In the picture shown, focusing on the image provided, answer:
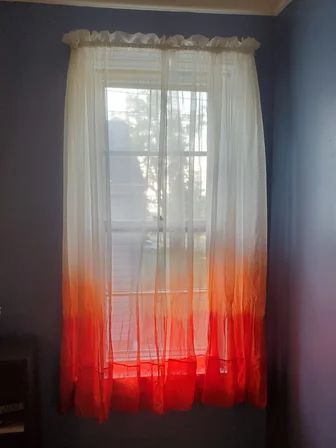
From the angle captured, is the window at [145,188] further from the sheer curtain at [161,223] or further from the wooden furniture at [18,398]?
the wooden furniture at [18,398]

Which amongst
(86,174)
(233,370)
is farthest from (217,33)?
(233,370)

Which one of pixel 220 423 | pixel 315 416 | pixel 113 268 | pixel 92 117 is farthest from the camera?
pixel 220 423

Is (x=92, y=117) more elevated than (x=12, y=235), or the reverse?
(x=92, y=117)

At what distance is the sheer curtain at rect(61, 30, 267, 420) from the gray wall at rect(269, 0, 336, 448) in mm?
103

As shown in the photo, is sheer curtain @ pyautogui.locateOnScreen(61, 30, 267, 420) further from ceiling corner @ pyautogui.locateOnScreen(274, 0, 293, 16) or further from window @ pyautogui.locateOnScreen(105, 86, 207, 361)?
A: ceiling corner @ pyautogui.locateOnScreen(274, 0, 293, 16)

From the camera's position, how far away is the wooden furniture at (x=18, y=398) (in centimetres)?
180

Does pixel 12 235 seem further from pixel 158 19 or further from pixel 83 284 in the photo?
pixel 158 19

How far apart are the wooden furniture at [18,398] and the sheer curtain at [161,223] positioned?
0.63ft

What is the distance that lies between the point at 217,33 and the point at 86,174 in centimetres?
88

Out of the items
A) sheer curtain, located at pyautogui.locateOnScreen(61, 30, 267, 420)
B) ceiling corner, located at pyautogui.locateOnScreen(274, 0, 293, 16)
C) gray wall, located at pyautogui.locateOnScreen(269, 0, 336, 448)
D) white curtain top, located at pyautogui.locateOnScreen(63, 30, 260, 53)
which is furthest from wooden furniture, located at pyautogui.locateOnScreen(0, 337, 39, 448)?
ceiling corner, located at pyautogui.locateOnScreen(274, 0, 293, 16)

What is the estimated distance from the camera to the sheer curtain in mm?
1930

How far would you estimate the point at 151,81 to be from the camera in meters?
1.96

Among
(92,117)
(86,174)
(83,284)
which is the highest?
(92,117)

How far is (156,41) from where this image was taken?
1.93m
